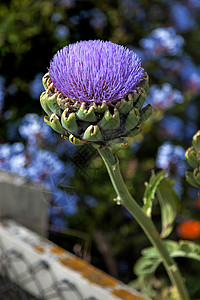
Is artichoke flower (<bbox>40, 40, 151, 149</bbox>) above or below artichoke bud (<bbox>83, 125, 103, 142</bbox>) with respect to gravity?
above

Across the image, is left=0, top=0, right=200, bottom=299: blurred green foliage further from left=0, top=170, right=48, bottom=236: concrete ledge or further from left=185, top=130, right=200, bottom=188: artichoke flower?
left=185, top=130, right=200, bottom=188: artichoke flower

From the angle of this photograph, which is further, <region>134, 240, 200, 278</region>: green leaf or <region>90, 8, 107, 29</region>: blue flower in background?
<region>90, 8, 107, 29</region>: blue flower in background

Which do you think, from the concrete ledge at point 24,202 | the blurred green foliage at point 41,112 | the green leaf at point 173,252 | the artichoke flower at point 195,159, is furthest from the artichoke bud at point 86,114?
the blurred green foliage at point 41,112

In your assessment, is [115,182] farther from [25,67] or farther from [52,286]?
[25,67]

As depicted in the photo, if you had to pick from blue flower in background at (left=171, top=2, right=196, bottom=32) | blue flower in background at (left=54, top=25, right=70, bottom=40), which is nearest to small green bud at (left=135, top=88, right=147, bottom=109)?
blue flower in background at (left=54, top=25, right=70, bottom=40)

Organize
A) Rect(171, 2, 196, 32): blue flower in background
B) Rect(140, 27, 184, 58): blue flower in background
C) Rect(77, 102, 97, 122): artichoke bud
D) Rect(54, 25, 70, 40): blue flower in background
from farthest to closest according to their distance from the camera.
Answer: Rect(171, 2, 196, 32): blue flower in background < Rect(140, 27, 184, 58): blue flower in background < Rect(54, 25, 70, 40): blue flower in background < Rect(77, 102, 97, 122): artichoke bud

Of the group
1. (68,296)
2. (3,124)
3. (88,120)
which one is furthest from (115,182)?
(3,124)

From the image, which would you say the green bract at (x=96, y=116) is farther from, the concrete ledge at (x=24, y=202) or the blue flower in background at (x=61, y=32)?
the blue flower in background at (x=61, y=32)
